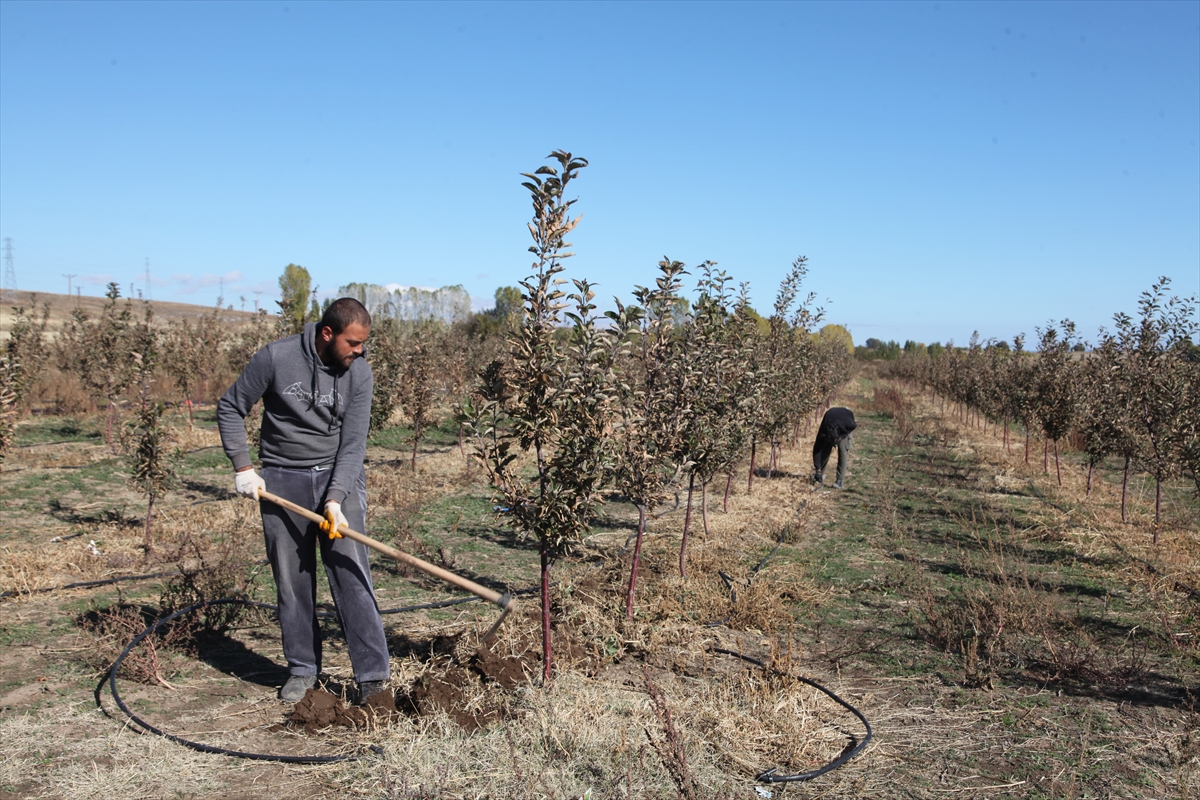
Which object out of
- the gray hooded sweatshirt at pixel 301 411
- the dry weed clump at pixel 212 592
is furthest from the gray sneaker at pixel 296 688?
the dry weed clump at pixel 212 592

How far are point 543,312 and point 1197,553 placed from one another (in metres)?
8.73

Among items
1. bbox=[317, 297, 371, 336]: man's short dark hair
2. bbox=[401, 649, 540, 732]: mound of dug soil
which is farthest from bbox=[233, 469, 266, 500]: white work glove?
bbox=[401, 649, 540, 732]: mound of dug soil

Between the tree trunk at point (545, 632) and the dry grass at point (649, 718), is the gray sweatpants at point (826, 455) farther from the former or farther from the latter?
the tree trunk at point (545, 632)

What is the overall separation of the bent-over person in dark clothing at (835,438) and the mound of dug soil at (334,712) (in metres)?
10.1

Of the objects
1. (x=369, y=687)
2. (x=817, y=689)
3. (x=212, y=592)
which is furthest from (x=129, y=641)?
(x=817, y=689)

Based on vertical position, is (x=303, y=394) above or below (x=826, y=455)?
above

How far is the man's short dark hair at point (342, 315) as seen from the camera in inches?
151

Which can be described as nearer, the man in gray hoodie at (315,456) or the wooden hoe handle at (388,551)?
the wooden hoe handle at (388,551)

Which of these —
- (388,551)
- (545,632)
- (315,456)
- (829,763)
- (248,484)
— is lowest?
(829,763)

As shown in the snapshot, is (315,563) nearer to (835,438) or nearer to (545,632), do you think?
(545,632)

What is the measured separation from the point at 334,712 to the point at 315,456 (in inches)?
52.0

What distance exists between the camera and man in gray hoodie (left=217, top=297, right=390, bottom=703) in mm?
3885

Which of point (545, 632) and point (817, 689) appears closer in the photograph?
point (545, 632)

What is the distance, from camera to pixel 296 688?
4.16 meters
